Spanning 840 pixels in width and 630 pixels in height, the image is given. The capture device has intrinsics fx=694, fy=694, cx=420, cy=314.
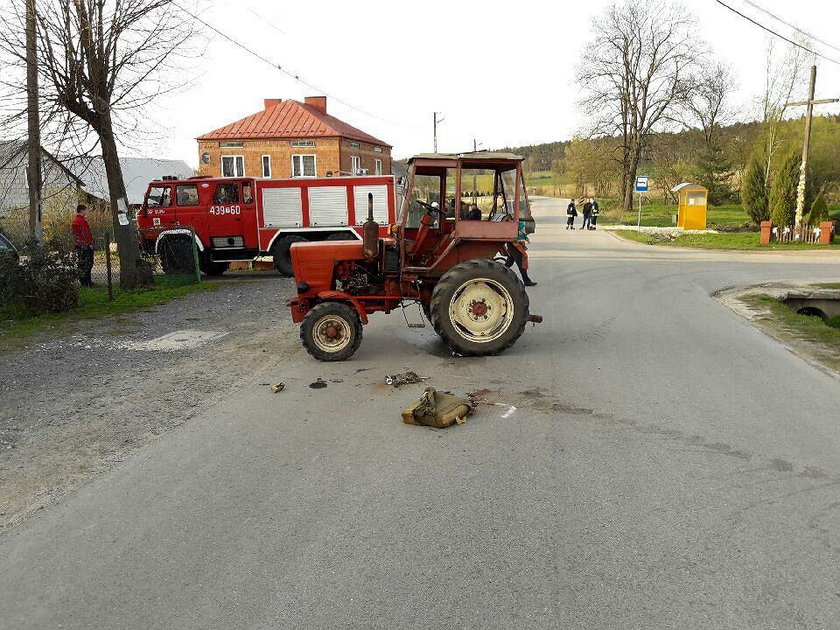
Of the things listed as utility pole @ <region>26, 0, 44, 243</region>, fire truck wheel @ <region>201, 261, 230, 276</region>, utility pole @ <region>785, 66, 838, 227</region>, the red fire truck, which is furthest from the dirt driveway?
utility pole @ <region>785, 66, 838, 227</region>

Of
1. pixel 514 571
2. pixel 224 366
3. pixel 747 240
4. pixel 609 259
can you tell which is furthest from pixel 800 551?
pixel 747 240

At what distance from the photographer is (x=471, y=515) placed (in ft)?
14.0

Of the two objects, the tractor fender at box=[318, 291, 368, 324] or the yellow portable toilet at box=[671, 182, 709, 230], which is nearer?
the tractor fender at box=[318, 291, 368, 324]

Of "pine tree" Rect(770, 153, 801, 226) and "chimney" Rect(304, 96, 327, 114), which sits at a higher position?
"chimney" Rect(304, 96, 327, 114)

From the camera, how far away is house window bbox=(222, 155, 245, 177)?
159ft

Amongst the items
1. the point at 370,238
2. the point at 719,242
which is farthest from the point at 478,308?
the point at 719,242

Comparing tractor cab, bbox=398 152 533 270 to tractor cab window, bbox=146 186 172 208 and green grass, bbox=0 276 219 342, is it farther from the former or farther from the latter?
tractor cab window, bbox=146 186 172 208

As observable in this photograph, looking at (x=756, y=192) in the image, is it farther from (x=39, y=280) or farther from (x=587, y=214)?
(x=39, y=280)

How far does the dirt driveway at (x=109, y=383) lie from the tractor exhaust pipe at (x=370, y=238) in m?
1.62

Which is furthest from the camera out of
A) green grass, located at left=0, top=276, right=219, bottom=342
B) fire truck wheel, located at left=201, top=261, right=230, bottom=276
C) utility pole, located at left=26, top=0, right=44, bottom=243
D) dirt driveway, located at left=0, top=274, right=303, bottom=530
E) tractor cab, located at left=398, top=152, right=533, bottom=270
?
fire truck wheel, located at left=201, top=261, right=230, bottom=276

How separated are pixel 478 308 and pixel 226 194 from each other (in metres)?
12.4

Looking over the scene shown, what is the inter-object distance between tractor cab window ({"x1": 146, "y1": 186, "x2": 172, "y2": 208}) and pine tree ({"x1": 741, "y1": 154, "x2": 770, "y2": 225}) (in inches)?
1097

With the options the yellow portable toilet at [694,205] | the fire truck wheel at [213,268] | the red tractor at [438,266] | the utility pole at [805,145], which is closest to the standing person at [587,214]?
the yellow portable toilet at [694,205]

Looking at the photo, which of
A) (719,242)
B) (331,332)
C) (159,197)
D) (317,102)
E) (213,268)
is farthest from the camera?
(317,102)
